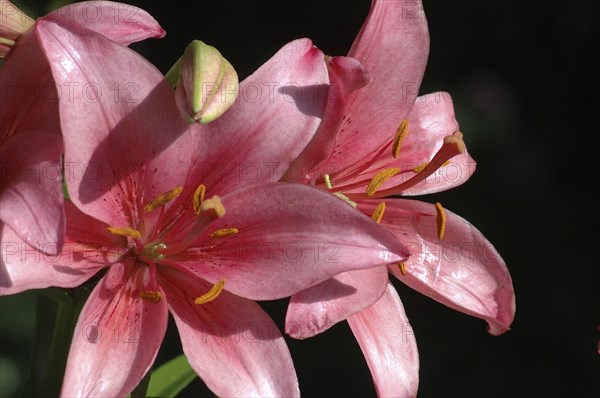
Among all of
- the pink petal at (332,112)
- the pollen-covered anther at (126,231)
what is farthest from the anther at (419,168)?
the pollen-covered anther at (126,231)

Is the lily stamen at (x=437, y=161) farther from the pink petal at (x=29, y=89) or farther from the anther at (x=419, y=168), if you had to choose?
the pink petal at (x=29, y=89)

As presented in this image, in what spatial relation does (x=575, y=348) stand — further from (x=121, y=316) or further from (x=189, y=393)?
(x=121, y=316)

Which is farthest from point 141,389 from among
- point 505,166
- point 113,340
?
point 505,166

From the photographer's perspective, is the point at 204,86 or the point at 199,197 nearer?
the point at 204,86

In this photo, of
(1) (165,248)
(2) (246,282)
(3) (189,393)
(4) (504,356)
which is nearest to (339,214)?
(2) (246,282)

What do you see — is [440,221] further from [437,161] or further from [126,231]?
[126,231]

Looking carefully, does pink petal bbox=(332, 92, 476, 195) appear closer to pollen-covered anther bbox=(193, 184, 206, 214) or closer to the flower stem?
pollen-covered anther bbox=(193, 184, 206, 214)
